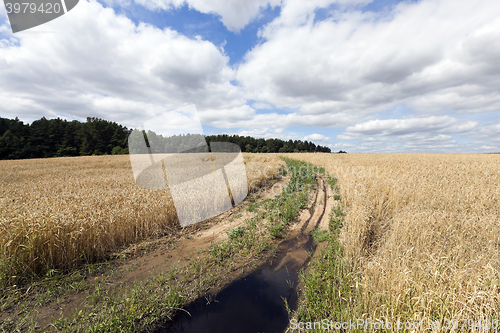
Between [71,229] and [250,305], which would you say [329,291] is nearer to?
[250,305]

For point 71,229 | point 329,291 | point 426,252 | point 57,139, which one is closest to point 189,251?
point 71,229

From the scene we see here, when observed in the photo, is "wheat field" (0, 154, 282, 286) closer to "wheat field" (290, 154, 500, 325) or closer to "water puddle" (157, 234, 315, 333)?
"water puddle" (157, 234, 315, 333)

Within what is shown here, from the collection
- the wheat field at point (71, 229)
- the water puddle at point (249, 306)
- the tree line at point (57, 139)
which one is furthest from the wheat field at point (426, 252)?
the tree line at point (57, 139)

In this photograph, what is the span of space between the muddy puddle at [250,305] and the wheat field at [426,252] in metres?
1.46

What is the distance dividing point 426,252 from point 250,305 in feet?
13.0

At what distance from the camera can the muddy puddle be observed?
3345mm

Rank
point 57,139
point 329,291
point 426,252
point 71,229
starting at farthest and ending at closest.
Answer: point 57,139
point 71,229
point 426,252
point 329,291

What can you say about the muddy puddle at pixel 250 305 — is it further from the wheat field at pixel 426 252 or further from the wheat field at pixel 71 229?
the wheat field at pixel 71 229

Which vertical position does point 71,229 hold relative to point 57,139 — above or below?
below

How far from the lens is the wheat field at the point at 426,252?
2703 mm

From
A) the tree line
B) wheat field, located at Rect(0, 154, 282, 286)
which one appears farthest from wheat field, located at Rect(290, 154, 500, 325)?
the tree line

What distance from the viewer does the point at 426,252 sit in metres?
3.92

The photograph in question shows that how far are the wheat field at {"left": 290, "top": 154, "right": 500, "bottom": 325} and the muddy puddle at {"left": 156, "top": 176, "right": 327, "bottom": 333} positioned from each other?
1459 millimetres

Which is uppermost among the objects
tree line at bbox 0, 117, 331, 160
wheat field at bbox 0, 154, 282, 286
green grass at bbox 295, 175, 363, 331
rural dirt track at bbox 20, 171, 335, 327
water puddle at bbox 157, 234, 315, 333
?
tree line at bbox 0, 117, 331, 160
